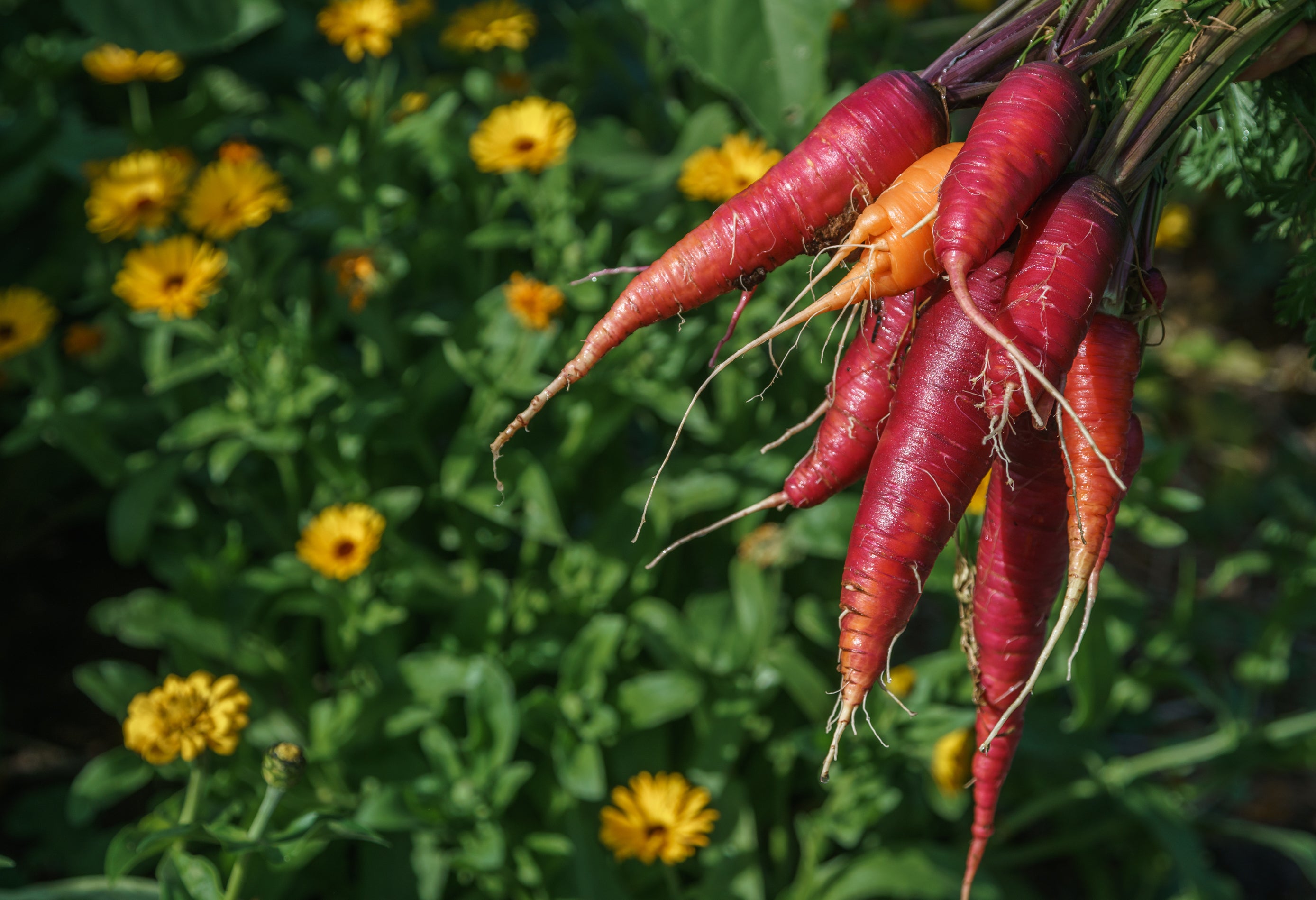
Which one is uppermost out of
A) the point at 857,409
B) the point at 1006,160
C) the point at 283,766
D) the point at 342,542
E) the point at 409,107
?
the point at 1006,160

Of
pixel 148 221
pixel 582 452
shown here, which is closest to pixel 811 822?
pixel 582 452

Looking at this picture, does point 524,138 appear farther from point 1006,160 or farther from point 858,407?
point 1006,160

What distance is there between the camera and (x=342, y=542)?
1.38 meters

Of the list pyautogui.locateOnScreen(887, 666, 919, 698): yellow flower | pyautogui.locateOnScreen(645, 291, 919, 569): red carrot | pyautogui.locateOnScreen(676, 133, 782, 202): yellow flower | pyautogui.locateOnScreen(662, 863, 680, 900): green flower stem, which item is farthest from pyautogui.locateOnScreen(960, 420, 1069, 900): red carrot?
pyautogui.locateOnScreen(676, 133, 782, 202): yellow flower

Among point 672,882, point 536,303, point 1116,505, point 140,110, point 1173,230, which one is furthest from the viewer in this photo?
point 1173,230

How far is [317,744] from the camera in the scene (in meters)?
1.37

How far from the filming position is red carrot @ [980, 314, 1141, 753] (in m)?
0.74

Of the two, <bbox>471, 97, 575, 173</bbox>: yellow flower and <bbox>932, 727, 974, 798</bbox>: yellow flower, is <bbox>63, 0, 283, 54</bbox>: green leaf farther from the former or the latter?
<bbox>932, 727, 974, 798</bbox>: yellow flower

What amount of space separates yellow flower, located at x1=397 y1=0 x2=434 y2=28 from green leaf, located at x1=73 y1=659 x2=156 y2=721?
1146 mm

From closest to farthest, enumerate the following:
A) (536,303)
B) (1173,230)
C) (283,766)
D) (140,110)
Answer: (283,766)
(536,303)
(140,110)
(1173,230)

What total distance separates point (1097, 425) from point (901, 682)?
0.69 metres

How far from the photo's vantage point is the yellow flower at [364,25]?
5.35 feet

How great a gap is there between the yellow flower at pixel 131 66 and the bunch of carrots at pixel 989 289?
1356 millimetres

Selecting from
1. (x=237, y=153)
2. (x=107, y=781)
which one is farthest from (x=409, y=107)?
(x=107, y=781)
